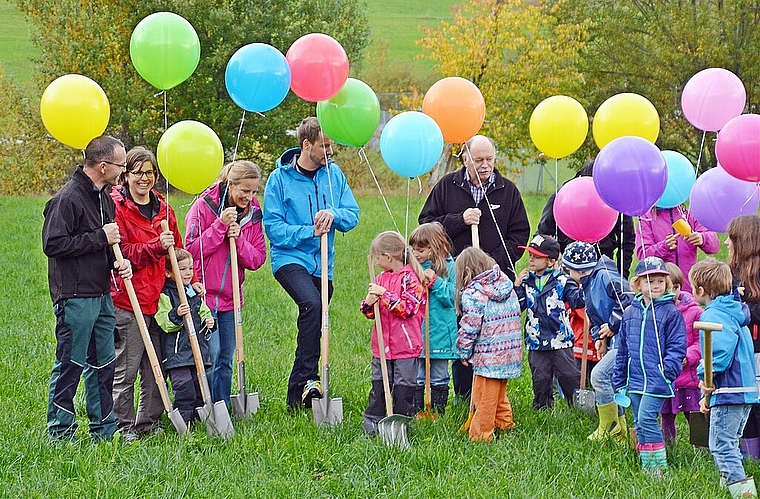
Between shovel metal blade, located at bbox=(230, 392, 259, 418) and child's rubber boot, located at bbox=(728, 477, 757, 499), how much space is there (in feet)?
10.8

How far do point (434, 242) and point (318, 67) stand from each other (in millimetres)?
1460

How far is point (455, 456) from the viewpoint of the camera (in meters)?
5.51

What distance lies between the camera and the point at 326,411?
6.27 m

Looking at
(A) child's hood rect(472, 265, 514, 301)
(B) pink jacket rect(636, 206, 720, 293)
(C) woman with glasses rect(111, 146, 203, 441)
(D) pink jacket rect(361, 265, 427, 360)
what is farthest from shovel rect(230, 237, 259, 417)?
(B) pink jacket rect(636, 206, 720, 293)

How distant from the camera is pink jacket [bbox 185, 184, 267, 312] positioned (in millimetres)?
6254

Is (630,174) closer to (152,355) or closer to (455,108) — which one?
(455,108)

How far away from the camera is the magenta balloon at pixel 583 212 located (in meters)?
6.08

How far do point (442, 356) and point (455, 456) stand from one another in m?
1.13

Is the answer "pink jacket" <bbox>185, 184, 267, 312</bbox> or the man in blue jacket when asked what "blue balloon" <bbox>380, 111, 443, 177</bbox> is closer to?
the man in blue jacket

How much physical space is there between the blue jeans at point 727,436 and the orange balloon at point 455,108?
265 cm

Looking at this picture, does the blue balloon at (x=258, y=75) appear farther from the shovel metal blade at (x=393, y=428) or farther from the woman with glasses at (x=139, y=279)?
the shovel metal blade at (x=393, y=428)

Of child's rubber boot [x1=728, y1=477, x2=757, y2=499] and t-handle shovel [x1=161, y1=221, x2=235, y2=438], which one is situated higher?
t-handle shovel [x1=161, y1=221, x2=235, y2=438]

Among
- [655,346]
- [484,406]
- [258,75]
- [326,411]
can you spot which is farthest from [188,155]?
[655,346]

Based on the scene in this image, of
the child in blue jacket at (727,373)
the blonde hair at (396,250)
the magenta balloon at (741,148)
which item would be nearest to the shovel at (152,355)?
the blonde hair at (396,250)
